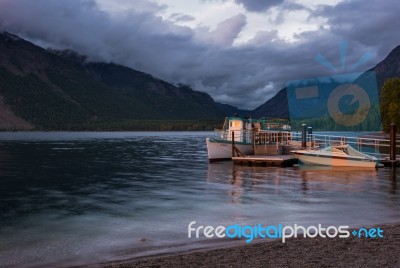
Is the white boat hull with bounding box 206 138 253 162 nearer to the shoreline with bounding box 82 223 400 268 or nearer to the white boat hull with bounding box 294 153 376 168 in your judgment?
A: the white boat hull with bounding box 294 153 376 168

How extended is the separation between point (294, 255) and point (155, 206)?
1301 centimetres

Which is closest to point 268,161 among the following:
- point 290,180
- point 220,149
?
point 220,149

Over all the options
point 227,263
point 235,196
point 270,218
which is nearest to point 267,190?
point 235,196

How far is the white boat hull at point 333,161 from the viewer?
4145 cm

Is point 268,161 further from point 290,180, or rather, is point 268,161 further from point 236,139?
point 290,180

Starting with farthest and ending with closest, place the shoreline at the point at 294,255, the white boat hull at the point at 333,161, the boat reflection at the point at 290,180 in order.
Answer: the white boat hull at the point at 333,161 < the boat reflection at the point at 290,180 < the shoreline at the point at 294,255

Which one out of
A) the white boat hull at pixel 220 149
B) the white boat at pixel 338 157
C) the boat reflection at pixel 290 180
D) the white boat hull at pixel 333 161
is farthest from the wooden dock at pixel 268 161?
the white boat hull at pixel 220 149

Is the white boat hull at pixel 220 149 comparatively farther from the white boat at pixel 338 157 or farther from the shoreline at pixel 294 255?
the shoreline at pixel 294 255

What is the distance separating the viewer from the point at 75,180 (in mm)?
37438

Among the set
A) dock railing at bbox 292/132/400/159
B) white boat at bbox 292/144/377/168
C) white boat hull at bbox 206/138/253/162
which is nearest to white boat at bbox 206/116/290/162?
white boat hull at bbox 206/138/253/162

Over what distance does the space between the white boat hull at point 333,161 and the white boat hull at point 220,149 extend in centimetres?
1023

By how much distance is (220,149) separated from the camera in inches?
2137

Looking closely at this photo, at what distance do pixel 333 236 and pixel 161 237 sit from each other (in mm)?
6440

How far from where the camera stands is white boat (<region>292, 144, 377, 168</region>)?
4166 centimetres
